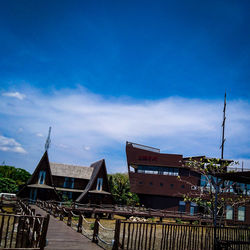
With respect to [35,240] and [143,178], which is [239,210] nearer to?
[143,178]

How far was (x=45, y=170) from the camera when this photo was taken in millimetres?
38781

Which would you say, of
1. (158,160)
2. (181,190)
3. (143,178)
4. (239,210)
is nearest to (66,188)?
(143,178)

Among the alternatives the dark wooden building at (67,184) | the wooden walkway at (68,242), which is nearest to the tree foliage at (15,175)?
the dark wooden building at (67,184)

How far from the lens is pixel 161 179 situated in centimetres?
4278

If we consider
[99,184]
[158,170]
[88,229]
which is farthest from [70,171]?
[88,229]

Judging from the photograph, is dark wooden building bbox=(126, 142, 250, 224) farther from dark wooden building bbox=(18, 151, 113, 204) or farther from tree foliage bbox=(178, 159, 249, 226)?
tree foliage bbox=(178, 159, 249, 226)

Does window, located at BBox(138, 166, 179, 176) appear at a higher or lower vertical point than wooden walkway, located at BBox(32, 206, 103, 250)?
higher

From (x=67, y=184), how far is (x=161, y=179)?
15.0 metres

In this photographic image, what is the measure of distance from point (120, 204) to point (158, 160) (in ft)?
30.4

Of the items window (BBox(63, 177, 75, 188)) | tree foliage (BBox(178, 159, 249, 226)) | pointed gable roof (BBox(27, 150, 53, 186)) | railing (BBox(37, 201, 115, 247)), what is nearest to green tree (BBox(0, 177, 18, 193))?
pointed gable roof (BBox(27, 150, 53, 186))

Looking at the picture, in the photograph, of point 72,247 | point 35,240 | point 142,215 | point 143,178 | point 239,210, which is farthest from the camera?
point 143,178

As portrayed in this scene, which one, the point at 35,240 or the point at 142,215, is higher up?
the point at 35,240

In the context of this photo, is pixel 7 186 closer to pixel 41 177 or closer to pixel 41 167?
pixel 41 177

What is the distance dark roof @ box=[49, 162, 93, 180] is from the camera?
42.5 m
